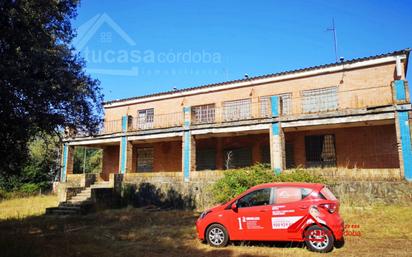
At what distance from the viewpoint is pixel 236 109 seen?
66.9 ft

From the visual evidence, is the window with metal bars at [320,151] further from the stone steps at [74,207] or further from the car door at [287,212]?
the stone steps at [74,207]

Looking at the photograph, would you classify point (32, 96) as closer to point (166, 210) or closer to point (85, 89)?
point (85, 89)

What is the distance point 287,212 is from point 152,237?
471 cm

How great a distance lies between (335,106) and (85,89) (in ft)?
43.6

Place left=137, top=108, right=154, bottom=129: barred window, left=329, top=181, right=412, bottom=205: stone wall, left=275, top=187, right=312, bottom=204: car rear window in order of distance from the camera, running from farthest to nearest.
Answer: left=137, top=108, right=154, bottom=129: barred window → left=329, top=181, right=412, bottom=205: stone wall → left=275, top=187, right=312, bottom=204: car rear window

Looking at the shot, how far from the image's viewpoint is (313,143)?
18.5 m

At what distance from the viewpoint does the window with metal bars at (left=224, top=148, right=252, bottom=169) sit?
20.1 meters

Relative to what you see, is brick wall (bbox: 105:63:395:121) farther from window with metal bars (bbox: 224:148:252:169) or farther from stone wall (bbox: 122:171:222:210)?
stone wall (bbox: 122:171:222:210)

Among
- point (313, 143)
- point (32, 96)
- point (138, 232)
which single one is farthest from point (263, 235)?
point (313, 143)

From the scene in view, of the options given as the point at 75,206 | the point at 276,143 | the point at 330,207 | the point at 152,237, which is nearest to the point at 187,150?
the point at 276,143

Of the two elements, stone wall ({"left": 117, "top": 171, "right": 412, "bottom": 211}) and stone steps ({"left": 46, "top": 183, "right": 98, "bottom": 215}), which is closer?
stone wall ({"left": 117, "top": 171, "right": 412, "bottom": 211})

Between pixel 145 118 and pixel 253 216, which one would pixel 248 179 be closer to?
pixel 253 216

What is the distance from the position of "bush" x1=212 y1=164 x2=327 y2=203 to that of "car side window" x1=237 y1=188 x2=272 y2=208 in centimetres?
496

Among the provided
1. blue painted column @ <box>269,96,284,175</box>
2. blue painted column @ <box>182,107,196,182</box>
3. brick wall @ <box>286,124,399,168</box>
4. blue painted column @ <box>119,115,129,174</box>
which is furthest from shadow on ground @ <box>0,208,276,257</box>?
brick wall @ <box>286,124,399,168</box>
